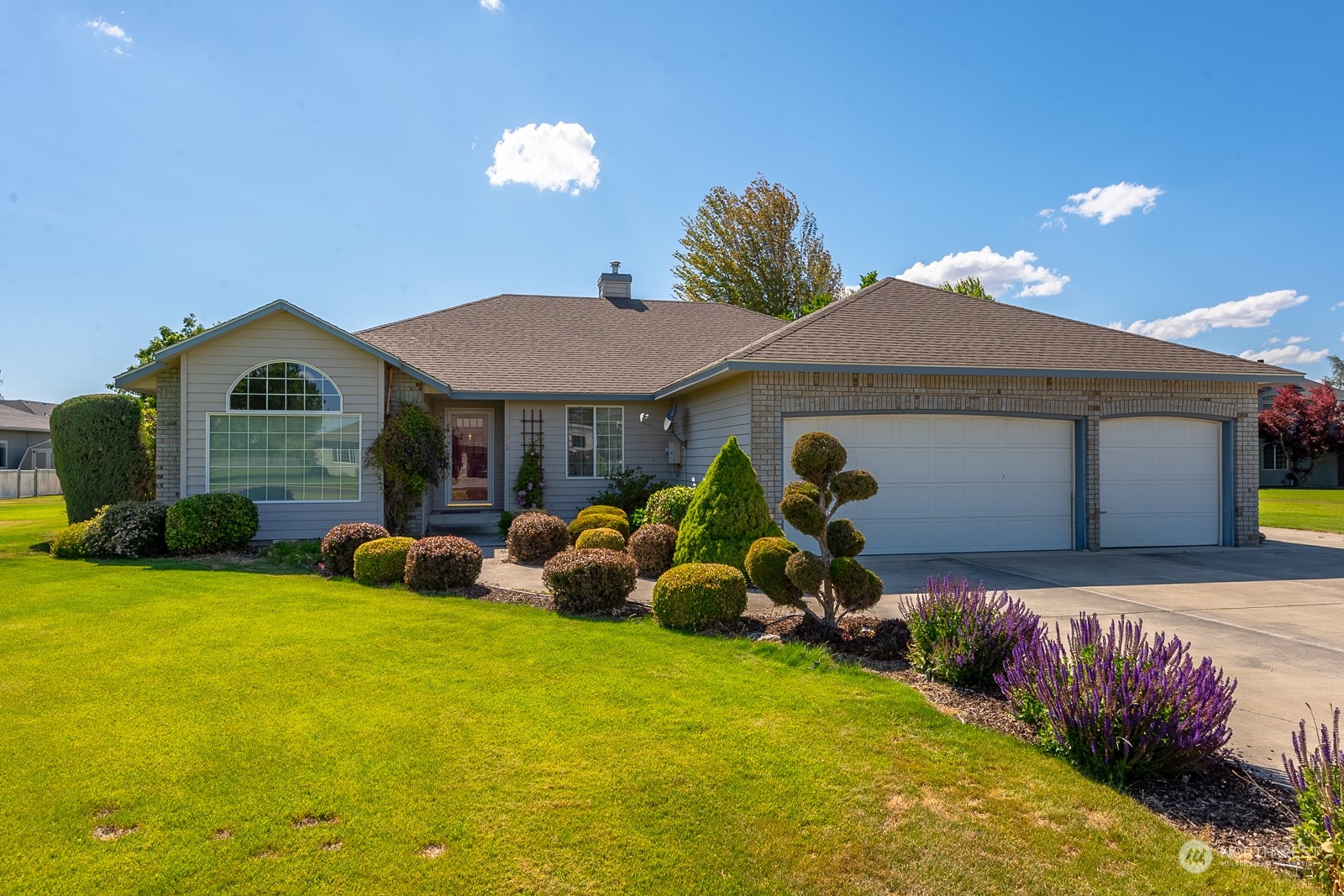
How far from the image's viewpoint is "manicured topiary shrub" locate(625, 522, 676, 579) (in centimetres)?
948

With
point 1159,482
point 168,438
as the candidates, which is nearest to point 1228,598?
point 1159,482

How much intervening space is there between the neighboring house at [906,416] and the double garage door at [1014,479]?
0.10 ft

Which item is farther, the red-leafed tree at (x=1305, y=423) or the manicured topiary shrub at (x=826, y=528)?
the red-leafed tree at (x=1305, y=423)

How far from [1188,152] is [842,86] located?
6193 mm

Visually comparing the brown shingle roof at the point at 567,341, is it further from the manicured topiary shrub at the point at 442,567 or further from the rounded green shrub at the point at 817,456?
the rounded green shrub at the point at 817,456

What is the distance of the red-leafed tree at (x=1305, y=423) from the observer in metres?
26.5

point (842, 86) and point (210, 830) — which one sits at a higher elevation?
point (842, 86)

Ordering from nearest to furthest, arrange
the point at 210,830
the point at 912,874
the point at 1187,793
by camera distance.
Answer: the point at 912,874
the point at 210,830
the point at 1187,793

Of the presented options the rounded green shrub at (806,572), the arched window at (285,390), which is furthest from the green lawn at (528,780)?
the arched window at (285,390)

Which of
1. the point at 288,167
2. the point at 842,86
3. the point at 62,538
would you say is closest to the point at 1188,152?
the point at 842,86

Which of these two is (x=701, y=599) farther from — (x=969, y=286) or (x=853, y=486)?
(x=969, y=286)

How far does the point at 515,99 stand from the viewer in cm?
1091

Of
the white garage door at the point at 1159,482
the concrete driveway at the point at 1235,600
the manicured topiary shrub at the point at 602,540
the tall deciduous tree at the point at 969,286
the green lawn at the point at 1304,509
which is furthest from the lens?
the tall deciduous tree at the point at 969,286

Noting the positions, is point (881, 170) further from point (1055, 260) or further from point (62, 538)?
point (62, 538)
